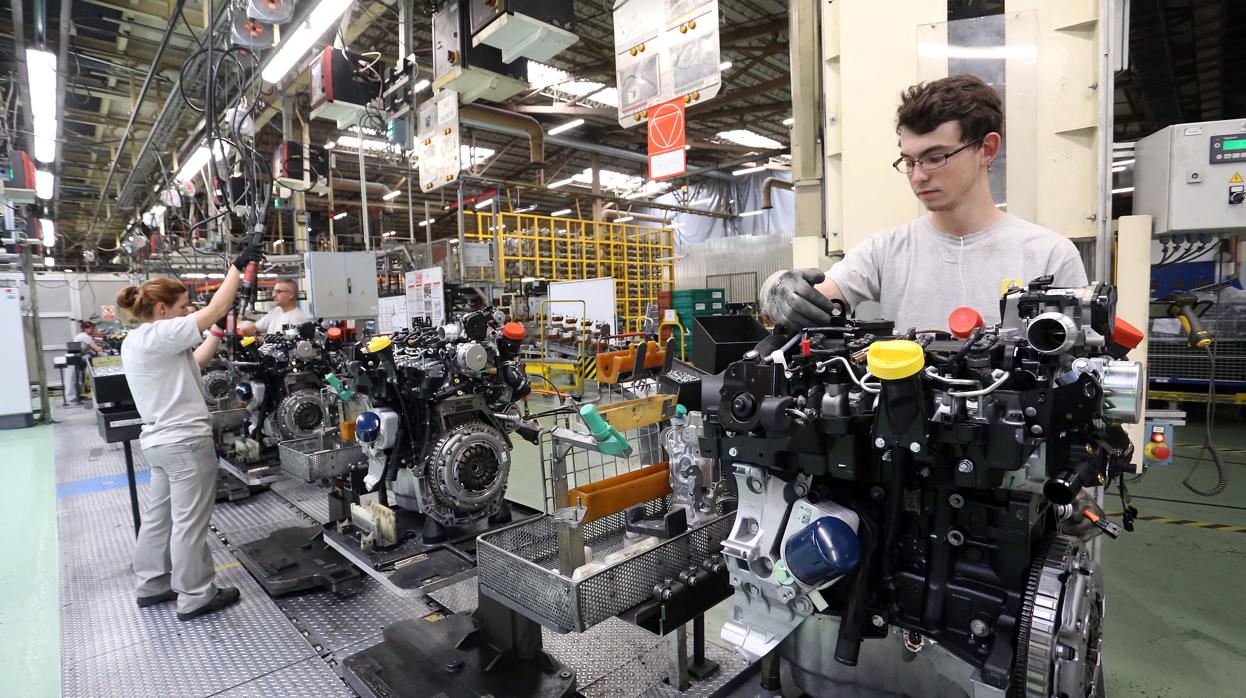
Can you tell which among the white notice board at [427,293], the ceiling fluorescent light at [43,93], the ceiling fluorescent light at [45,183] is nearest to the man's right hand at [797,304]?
the white notice board at [427,293]

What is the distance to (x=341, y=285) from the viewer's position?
18.8ft

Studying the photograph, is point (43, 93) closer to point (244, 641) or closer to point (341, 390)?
point (341, 390)

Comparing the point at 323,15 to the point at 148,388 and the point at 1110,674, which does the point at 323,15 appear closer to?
the point at 148,388

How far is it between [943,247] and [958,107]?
36cm

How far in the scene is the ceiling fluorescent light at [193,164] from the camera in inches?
A: 255

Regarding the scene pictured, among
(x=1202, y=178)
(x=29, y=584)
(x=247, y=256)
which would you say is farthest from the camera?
(x=29, y=584)

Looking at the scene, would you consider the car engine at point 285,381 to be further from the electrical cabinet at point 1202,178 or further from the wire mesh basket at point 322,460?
the electrical cabinet at point 1202,178

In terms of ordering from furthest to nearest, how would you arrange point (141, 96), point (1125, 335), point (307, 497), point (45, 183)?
point (45, 183), point (141, 96), point (307, 497), point (1125, 335)

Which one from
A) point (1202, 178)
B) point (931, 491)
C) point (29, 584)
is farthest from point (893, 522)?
point (29, 584)

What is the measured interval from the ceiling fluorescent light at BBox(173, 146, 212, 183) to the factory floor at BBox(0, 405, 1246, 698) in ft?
13.0

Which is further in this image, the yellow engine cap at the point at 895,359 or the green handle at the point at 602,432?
the green handle at the point at 602,432

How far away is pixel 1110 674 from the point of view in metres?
2.09

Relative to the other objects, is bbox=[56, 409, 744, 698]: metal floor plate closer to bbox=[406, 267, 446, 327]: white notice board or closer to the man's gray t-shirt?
the man's gray t-shirt

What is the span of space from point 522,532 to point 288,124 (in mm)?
6890
